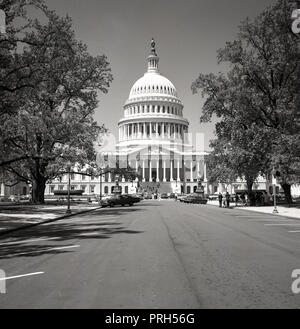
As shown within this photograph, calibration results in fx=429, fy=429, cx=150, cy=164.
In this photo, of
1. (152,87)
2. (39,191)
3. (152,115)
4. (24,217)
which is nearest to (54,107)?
(39,191)

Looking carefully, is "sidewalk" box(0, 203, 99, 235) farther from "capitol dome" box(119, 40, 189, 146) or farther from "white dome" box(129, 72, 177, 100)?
"white dome" box(129, 72, 177, 100)

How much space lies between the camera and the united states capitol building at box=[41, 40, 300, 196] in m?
134

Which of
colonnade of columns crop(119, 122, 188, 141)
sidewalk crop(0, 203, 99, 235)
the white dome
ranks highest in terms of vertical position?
the white dome

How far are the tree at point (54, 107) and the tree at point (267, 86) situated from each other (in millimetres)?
11617

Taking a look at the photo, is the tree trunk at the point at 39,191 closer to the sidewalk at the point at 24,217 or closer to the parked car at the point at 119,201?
the parked car at the point at 119,201

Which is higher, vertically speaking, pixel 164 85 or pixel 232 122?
pixel 164 85

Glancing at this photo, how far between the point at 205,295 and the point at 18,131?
2970cm

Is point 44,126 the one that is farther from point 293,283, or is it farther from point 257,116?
point 293,283

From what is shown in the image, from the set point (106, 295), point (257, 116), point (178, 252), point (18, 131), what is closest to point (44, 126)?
point (18, 131)

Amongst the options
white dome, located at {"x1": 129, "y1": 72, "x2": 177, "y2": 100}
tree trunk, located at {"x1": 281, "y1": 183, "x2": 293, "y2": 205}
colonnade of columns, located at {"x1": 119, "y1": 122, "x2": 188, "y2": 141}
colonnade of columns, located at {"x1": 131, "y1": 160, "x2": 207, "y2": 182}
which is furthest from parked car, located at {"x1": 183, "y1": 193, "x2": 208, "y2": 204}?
white dome, located at {"x1": 129, "y1": 72, "x2": 177, "y2": 100}

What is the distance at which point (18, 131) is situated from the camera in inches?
1334

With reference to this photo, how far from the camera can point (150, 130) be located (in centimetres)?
15025
